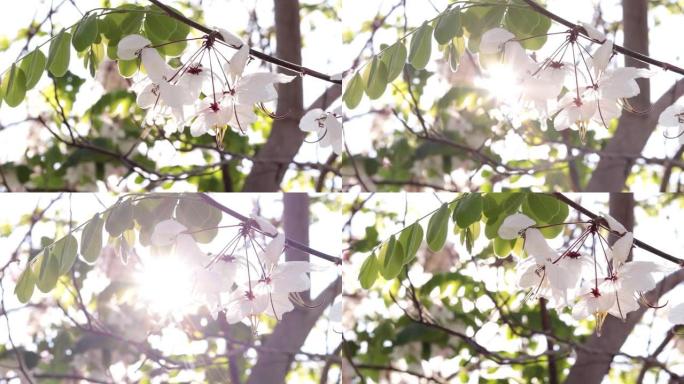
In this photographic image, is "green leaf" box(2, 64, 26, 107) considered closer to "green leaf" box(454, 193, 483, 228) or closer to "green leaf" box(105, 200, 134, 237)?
"green leaf" box(105, 200, 134, 237)

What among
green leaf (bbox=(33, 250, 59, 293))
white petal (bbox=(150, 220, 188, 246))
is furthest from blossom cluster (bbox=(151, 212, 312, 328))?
green leaf (bbox=(33, 250, 59, 293))

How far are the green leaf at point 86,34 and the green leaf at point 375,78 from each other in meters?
0.47

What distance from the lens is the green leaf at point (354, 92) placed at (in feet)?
5.29

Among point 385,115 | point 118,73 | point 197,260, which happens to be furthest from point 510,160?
point 118,73

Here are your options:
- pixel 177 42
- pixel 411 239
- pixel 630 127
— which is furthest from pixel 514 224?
pixel 177 42

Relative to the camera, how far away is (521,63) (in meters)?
1.55

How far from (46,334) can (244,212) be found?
42cm

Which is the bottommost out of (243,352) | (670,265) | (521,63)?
(243,352)

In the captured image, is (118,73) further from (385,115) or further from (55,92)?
(385,115)

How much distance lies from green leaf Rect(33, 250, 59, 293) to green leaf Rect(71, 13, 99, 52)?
14.5 inches

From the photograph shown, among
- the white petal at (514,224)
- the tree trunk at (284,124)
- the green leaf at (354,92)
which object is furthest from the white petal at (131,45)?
the white petal at (514,224)

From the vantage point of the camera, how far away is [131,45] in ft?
4.88

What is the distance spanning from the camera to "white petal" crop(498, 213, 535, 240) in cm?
156

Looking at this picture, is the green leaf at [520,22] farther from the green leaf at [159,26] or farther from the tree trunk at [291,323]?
the green leaf at [159,26]
